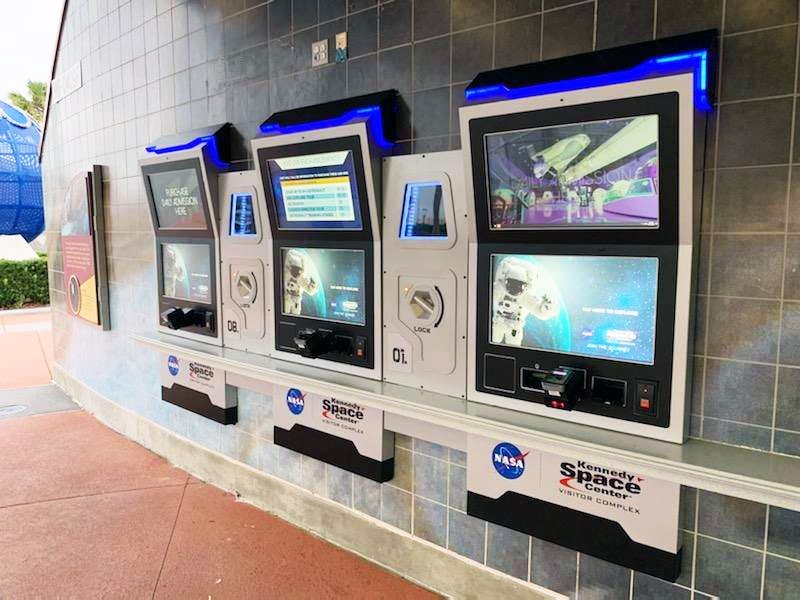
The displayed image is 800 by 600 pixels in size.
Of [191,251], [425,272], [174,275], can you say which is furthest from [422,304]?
[174,275]

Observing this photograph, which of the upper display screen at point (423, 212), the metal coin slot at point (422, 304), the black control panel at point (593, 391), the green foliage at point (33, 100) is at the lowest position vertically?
the black control panel at point (593, 391)

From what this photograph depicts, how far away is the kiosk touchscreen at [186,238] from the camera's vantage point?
351cm

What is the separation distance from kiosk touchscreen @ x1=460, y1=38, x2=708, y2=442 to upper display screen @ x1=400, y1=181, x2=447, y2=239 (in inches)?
11.8

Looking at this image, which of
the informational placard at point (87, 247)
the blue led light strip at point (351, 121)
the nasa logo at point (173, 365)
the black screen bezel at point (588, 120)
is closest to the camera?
the black screen bezel at point (588, 120)

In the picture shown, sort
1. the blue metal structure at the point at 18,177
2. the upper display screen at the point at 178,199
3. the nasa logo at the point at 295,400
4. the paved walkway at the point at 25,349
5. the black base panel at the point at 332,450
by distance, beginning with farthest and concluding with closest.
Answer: the blue metal structure at the point at 18,177 → the paved walkway at the point at 25,349 → the upper display screen at the point at 178,199 → the nasa logo at the point at 295,400 → the black base panel at the point at 332,450

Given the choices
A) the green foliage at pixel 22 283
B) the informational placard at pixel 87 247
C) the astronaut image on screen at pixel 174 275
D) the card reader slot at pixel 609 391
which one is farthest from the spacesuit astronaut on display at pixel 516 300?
the green foliage at pixel 22 283

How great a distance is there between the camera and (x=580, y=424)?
2078 millimetres

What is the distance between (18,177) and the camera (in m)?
9.92

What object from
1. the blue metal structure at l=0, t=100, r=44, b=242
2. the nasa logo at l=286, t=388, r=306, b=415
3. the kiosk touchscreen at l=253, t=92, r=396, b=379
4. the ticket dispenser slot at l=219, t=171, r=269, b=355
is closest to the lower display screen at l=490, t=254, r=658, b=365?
the kiosk touchscreen at l=253, t=92, r=396, b=379

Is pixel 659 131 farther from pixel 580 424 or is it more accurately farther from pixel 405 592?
pixel 405 592

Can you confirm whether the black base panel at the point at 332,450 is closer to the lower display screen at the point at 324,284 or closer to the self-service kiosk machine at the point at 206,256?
the self-service kiosk machine at the point at 206,256

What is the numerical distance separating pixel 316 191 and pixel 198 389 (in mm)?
1837

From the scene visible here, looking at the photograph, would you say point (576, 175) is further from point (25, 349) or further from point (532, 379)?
point (25, 349)

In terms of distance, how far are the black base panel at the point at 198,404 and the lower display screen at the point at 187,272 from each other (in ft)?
2.16
